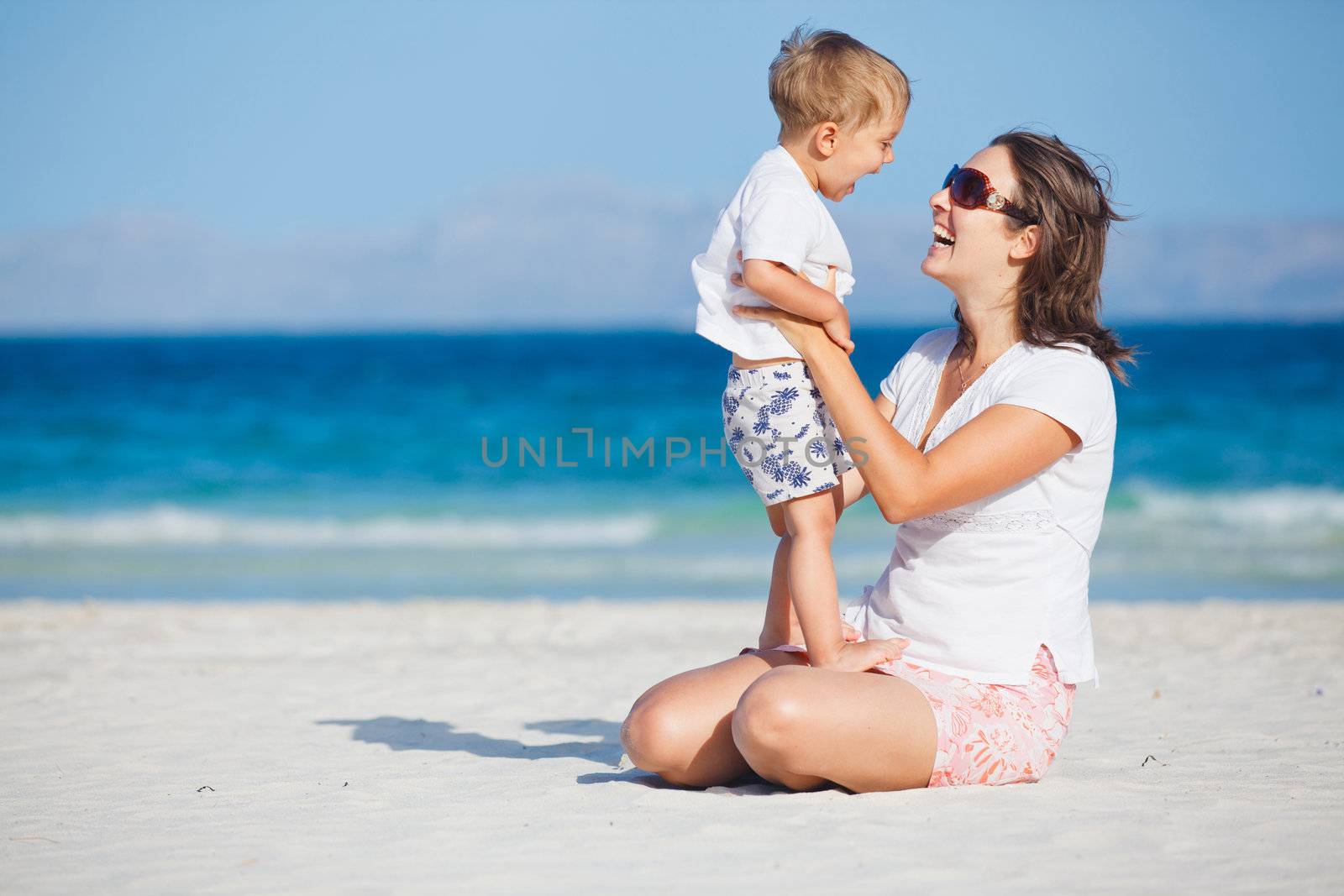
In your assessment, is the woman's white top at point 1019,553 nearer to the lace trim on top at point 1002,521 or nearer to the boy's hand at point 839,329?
the lace trim on top at point 1002,521

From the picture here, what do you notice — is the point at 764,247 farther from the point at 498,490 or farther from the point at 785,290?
the point at 498,490

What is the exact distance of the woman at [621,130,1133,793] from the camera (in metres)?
2.80

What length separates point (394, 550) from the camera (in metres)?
12.0

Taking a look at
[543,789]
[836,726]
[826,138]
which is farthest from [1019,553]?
[543,789]

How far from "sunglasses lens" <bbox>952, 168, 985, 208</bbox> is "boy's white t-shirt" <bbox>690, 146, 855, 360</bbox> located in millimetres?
325

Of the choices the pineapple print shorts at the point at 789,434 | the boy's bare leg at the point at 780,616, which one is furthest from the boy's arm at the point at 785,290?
the boy's bare leg at the point at 780,616

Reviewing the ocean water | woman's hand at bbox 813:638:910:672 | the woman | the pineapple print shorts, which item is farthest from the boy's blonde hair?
the ocean water

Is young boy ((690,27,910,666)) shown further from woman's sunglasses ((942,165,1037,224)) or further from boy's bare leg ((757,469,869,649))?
woman's sunglasses ((942,165,1037,224))

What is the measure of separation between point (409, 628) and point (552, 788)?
3.97 m

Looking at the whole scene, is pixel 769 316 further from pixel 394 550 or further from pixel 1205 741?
pixel 394 550

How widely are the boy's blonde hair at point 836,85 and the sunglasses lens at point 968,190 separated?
315 mm

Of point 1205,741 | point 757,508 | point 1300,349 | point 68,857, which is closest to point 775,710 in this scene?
point 68,857

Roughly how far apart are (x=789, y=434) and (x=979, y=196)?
76 centimetres

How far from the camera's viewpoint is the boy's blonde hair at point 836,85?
3.16 m
